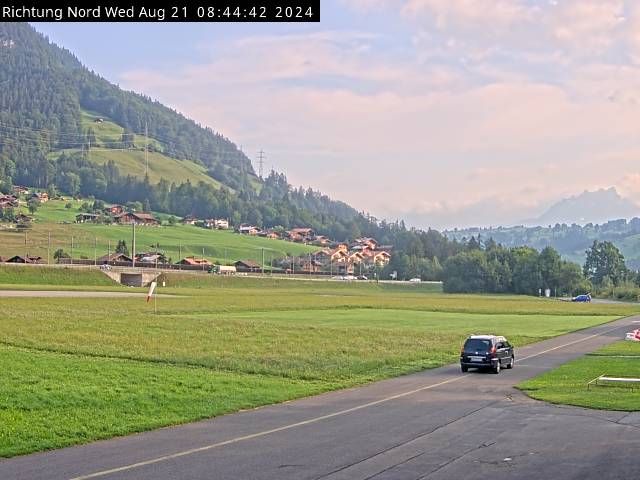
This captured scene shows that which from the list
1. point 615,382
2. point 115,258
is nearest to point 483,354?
point 615,382

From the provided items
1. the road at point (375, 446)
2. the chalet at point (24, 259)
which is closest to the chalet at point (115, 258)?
the chalet at point (24, 259)

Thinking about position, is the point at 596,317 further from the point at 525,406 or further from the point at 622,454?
the point at 622,454

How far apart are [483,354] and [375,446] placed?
21739 mm

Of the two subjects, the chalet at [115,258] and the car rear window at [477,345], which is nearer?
the car rear window at [477,345]

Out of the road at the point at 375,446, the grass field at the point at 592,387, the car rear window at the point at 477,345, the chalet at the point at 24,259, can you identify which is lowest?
the grass field at the point at 592,387

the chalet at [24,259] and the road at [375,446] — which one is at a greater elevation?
the chalet at [24,259]

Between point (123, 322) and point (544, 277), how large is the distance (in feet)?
509

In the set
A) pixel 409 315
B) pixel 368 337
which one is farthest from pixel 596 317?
pixel 368 337

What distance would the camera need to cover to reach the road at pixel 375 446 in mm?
16812

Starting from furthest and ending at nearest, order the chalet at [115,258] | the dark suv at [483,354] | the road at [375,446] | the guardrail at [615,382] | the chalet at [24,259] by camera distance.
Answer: the chalet at [115,258], the chalet at [24,259], the dark suv at [483,354], the guardrail at [615,382], the road at [375,446]

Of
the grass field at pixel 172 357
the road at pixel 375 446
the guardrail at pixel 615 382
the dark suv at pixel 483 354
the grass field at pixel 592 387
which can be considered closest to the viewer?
the road at pixel 375 446

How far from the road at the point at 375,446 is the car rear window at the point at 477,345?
1089cm

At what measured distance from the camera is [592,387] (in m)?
32.9

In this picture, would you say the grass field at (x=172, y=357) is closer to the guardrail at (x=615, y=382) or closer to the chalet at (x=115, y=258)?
the guardrail at (x=615, y=382)
